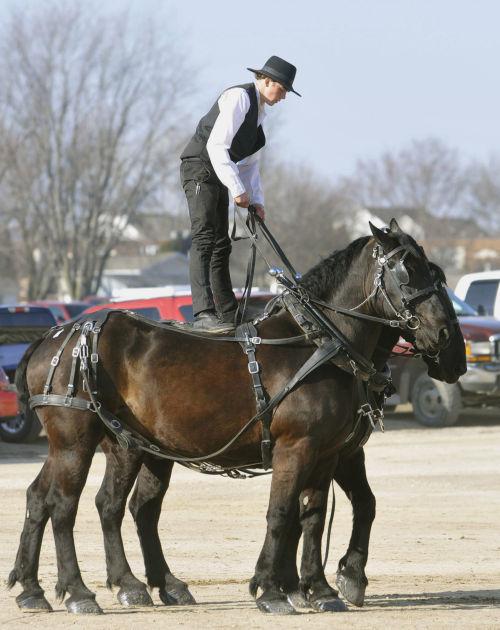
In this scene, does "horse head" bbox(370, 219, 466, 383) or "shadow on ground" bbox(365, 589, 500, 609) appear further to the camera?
"shadow on ground" bbox(365, 589, 500, 609)

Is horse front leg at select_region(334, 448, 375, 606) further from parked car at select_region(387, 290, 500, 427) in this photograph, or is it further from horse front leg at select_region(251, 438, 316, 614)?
parked car at select_region(387, 290, 500, 427)

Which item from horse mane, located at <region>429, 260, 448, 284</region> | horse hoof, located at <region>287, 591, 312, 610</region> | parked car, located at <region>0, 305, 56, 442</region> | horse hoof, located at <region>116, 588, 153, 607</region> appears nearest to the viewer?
horse mane, located at <region>429, 260, 448, 284</region>

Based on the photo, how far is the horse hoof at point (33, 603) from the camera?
8.38 meters

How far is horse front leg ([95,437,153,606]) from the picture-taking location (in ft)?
28.7

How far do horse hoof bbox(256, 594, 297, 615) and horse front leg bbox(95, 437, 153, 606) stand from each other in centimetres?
86

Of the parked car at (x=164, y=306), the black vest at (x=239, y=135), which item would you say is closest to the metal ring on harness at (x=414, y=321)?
the black vest at (x=239, y=135)

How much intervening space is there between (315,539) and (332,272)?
1.71 meters

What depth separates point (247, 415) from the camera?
27.2 feet

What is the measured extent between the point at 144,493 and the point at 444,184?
10276 centimetres

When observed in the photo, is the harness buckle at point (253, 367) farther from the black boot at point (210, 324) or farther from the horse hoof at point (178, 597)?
the horse hoof at point (178, 597)

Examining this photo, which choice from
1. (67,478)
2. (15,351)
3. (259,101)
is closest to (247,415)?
(67,478)

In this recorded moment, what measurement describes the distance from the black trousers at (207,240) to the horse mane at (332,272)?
61cm

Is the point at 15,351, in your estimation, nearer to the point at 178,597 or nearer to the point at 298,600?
the point at 178,597

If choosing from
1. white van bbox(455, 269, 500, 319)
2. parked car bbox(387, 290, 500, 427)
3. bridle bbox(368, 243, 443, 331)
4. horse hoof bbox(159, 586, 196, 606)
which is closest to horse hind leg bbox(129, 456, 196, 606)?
horse hoof bbox(159, 586, 196, 606)
